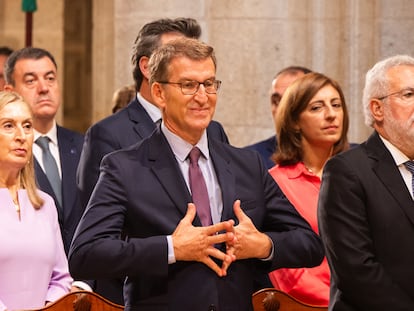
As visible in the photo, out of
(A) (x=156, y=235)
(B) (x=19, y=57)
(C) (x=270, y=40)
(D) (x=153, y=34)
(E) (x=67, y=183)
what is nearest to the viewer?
(A) (x=156, y=235)

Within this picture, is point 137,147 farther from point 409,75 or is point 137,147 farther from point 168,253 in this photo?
point 409,75

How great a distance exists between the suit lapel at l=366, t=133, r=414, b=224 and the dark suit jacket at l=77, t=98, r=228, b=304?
1.06 metres

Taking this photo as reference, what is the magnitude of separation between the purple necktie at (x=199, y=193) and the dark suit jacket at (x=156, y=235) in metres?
0.05

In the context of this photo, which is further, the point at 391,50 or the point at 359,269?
the point at 391,50

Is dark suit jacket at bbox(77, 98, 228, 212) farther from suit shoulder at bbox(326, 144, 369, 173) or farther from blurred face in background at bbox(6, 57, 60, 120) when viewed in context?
suit shoulder at bbox(326, 144, 369, 173)

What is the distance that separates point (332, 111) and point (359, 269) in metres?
1.74

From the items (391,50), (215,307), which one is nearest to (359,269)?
(215,307)

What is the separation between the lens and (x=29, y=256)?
17.7 ft

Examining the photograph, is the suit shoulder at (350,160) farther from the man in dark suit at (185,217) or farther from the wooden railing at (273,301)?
the wooden railing at (273,301)

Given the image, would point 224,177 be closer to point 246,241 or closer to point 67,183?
point 246,241

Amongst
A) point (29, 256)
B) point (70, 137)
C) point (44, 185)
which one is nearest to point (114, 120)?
point (44, 185)

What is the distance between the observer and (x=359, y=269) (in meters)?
4.69

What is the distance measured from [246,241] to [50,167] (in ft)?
7.40

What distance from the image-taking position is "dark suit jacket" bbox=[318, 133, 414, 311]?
468 cm
